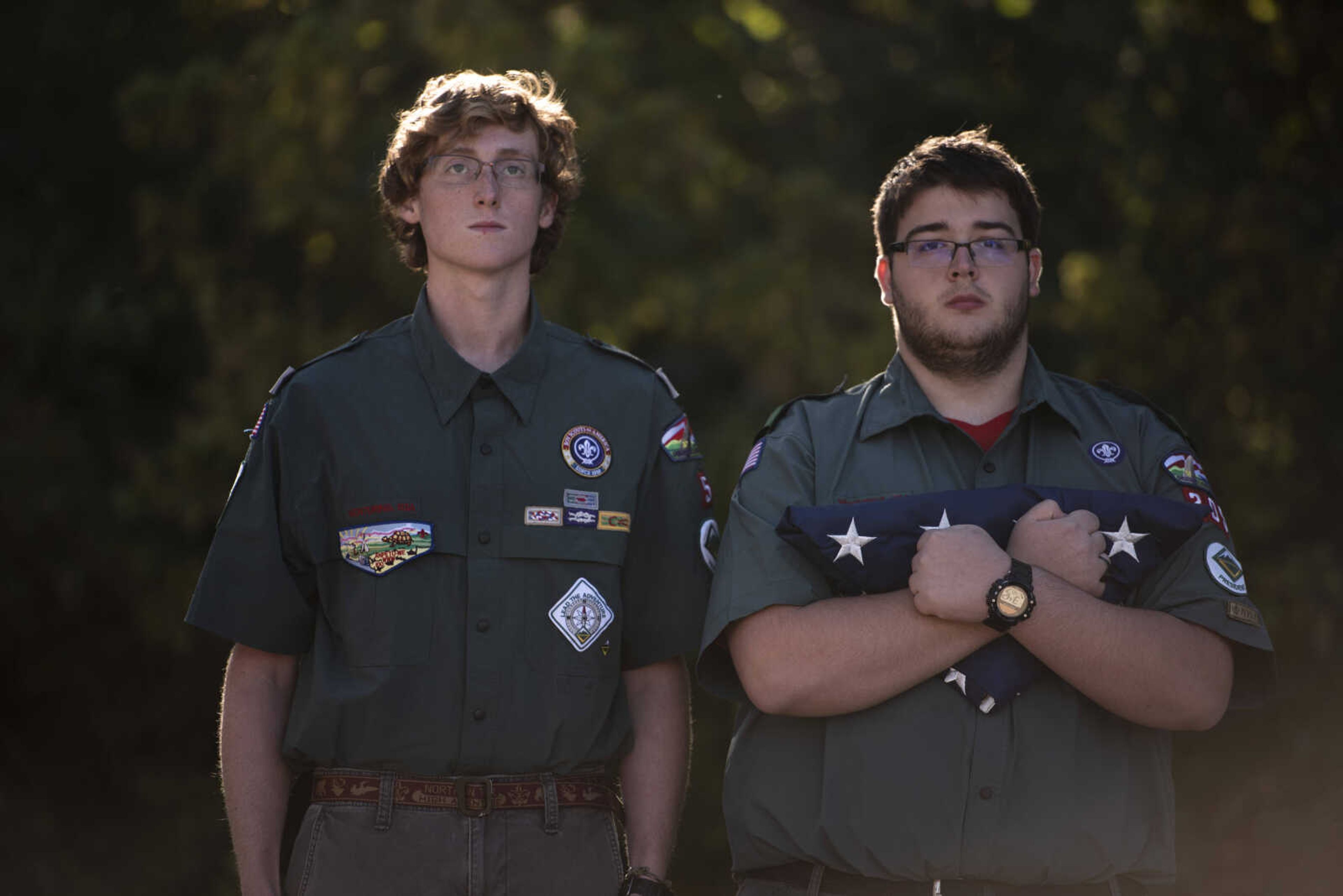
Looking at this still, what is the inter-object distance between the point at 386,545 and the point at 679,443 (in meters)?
0.83

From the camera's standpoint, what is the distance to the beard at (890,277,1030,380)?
3.67m

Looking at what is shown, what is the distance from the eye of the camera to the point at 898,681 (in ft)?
10.8

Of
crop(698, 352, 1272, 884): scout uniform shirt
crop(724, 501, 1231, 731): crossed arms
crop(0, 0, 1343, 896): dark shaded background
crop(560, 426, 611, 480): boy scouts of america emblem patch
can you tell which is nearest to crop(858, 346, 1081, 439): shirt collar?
crop(698, 352, 1272, 884): scout uniform shirt

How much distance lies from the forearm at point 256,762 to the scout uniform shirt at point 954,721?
1.06 meters

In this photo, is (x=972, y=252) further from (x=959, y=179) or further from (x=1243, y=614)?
(x=1243, y=614)

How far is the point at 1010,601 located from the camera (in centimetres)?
318

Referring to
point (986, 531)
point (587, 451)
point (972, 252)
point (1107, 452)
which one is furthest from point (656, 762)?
point (972, 252)

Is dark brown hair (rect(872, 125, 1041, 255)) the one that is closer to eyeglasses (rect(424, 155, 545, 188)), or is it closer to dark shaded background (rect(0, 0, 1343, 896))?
eyeglasses (rect(424, 155, 545, 188))

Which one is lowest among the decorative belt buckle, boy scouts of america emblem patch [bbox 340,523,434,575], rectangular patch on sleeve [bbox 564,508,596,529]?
the decorative belt buckle

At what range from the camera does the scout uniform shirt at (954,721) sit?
128 inches

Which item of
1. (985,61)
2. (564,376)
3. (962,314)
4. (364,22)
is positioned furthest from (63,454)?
(962,314)

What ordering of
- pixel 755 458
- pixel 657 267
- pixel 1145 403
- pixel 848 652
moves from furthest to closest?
pixel 657 267 < pixel 1145 403 < pixel 755 458 < pixel 848 652

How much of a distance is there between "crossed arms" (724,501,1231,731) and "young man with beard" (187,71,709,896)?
54 cm

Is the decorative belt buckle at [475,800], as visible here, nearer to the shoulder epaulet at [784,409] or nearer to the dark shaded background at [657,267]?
the shoulder epaulet at [784,409]
